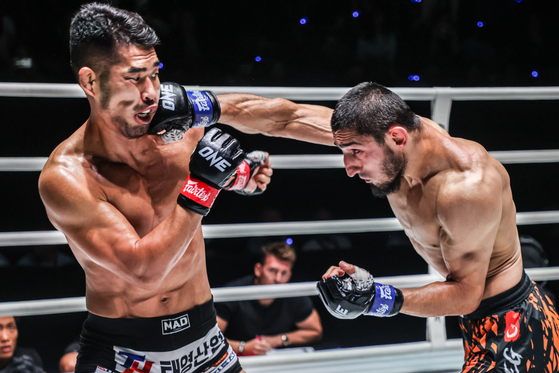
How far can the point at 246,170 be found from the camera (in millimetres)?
1741

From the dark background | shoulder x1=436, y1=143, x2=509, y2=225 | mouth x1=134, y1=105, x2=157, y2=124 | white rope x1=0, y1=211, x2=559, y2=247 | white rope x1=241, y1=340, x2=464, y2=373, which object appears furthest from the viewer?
the dark background

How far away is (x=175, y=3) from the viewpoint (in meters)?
3.26

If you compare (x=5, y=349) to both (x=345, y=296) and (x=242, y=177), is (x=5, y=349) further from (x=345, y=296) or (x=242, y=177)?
(x=345, y=296)

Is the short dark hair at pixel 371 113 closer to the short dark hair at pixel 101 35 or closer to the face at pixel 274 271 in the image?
the short dark hair at pixel 101 35

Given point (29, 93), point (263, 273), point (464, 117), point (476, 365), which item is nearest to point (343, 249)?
point (263, 273)

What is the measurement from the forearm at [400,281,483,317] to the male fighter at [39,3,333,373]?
671 millimetres

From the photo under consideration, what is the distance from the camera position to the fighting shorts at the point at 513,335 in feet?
5.28

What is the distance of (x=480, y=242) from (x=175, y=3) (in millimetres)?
2628

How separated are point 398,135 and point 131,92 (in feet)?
2.85

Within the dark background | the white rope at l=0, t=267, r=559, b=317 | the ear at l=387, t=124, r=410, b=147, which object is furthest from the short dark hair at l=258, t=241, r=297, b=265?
the ear at l=387, t=124, r=410, b=147

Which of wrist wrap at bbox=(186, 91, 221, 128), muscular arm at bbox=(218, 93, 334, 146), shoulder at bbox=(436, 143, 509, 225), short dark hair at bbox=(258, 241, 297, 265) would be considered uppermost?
wrist wrap at bbox=(186, 91, 221, 128)

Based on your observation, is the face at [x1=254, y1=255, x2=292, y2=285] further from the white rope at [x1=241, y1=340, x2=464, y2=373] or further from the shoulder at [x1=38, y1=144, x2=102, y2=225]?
the shoulder at [x1=38, y1=144, x2=102, y2=225]

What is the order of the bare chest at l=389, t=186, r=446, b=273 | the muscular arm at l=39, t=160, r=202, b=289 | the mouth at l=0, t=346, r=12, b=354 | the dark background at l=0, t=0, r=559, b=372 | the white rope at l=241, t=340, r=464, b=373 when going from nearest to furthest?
the muscular arm at l=39, t=160, r=202, b=289, the bare chest at l=389, t=186, r=446, b=273, the white rope at l=241, t=340, r=464, b=373, the mouth at l=0, t=346, r=12, b=354, the dark background at l=0, t=0, r=559, b=372

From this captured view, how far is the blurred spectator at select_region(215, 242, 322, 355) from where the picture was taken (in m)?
2.96
